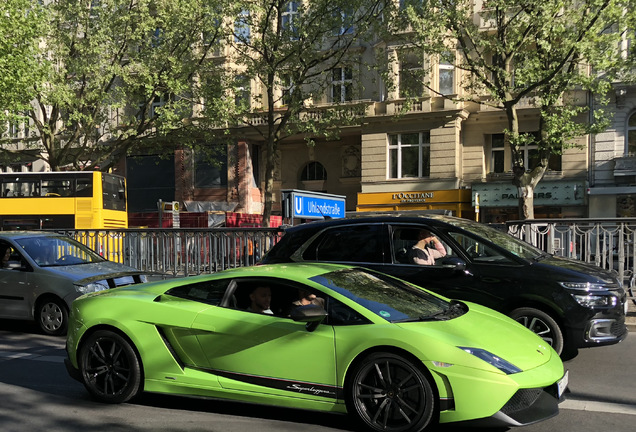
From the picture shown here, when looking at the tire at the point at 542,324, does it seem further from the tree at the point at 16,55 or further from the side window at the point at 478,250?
the tree at the point at 16,55

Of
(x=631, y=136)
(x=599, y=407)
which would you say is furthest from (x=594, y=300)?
(x=631, y=136)

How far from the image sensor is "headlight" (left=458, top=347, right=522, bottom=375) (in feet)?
12.5

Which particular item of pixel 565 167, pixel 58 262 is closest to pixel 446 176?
pixel 565 167

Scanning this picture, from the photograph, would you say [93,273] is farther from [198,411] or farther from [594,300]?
[594,300]

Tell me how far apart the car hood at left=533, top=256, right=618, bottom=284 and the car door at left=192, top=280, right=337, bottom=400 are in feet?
10.2

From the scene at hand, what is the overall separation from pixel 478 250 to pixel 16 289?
22.7 ft

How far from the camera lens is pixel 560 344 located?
19.7 ft

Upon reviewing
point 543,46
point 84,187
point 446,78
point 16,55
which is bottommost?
point 84,187

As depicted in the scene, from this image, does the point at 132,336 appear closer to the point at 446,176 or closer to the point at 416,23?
the point at 416,23

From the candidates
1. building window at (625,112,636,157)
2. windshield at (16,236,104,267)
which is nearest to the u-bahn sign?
windshield at (16,236,104,267)

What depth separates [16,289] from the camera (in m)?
8.71

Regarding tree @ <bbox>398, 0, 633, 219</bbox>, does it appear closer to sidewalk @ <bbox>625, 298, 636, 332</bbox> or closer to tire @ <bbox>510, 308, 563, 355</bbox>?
sidewalk @ <bbox>625, 298, 636, 332</bbox>

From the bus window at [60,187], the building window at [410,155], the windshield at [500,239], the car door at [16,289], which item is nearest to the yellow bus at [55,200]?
the bus window at [60,187]

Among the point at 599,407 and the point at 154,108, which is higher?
the point at 154,108
